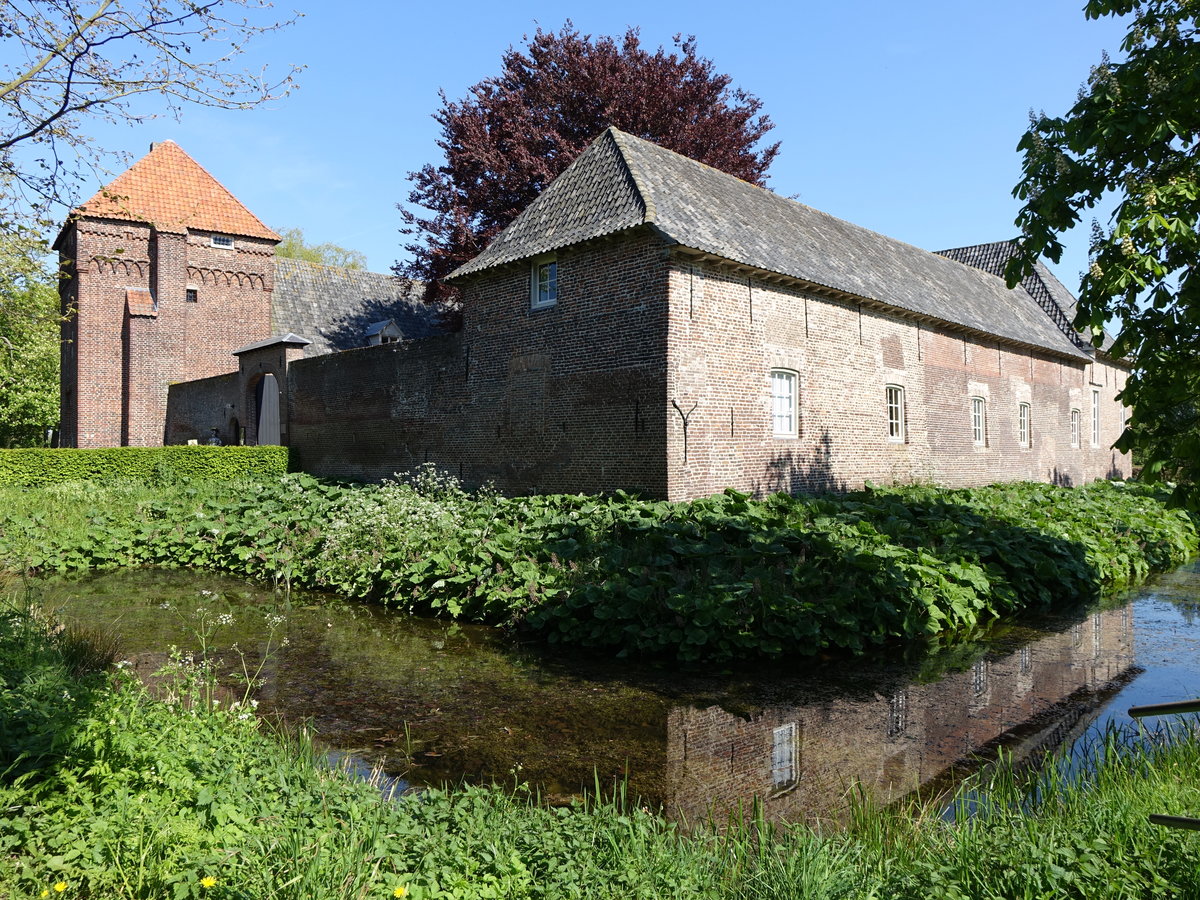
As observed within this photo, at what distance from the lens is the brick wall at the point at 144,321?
24.9 metres

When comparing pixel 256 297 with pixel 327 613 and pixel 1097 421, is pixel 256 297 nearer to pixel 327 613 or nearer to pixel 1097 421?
pixel 327 613

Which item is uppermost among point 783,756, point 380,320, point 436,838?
point 380,320

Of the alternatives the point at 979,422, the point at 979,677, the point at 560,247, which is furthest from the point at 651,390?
the point at 979,422

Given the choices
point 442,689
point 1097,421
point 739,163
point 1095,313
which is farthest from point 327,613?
point 1097,421

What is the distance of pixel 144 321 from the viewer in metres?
24.9

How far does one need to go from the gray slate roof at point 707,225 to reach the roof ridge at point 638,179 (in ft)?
0.08

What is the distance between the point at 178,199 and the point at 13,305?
2035cm

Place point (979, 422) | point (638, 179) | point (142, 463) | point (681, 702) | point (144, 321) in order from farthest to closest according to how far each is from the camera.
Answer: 1. point (144, 321)
2. point (142, 463)
3. point (979, 422)
4. point (638, 179)
5. point (681, 702)

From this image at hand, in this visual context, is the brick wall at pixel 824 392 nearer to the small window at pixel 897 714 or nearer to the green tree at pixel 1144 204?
the small window at pixel 897 714

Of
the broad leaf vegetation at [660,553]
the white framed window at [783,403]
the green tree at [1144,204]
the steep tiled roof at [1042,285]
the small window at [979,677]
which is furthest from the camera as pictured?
the steep tiled roof at [1042,285]

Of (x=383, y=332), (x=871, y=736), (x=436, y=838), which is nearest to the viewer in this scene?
(x=436, y=838)

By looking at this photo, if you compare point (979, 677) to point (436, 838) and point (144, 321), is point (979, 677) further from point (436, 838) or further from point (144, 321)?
point (144, 321)

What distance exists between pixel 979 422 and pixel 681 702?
15.3 metres

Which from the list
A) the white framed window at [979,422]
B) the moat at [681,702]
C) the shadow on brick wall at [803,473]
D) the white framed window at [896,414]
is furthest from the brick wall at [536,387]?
the white framed window at [979,422]
